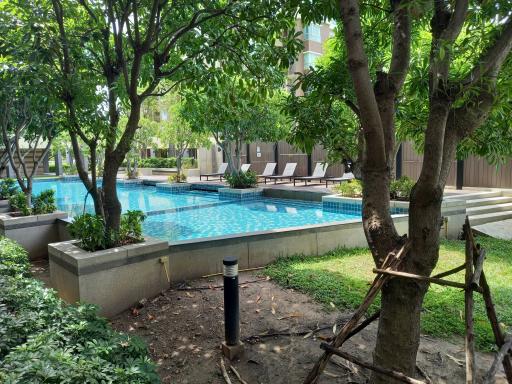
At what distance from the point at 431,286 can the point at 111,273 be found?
423cm

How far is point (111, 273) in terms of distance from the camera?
192 inches

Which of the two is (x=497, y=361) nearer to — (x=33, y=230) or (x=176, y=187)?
(x=33, y=230)

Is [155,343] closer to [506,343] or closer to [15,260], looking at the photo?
[15,260]

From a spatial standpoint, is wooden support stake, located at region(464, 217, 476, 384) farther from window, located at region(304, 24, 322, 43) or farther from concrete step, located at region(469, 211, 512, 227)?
window, located at region(304, 24, 322, 43)

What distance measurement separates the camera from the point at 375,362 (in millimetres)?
2740

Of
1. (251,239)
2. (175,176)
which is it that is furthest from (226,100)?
(175,176)

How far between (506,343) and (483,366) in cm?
192

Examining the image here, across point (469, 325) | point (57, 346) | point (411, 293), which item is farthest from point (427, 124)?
point (57, 346)

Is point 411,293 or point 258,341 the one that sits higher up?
point 411,293

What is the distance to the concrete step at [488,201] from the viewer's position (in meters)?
11.1

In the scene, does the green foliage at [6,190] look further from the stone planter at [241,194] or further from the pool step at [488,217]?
the pool step at [488,217]

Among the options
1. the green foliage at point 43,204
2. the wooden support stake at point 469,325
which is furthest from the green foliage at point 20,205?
the wooden support stake at point 469,325

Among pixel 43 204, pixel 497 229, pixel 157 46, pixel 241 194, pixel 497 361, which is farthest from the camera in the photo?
pixel 241 194

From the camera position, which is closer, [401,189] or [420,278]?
[420,278]
